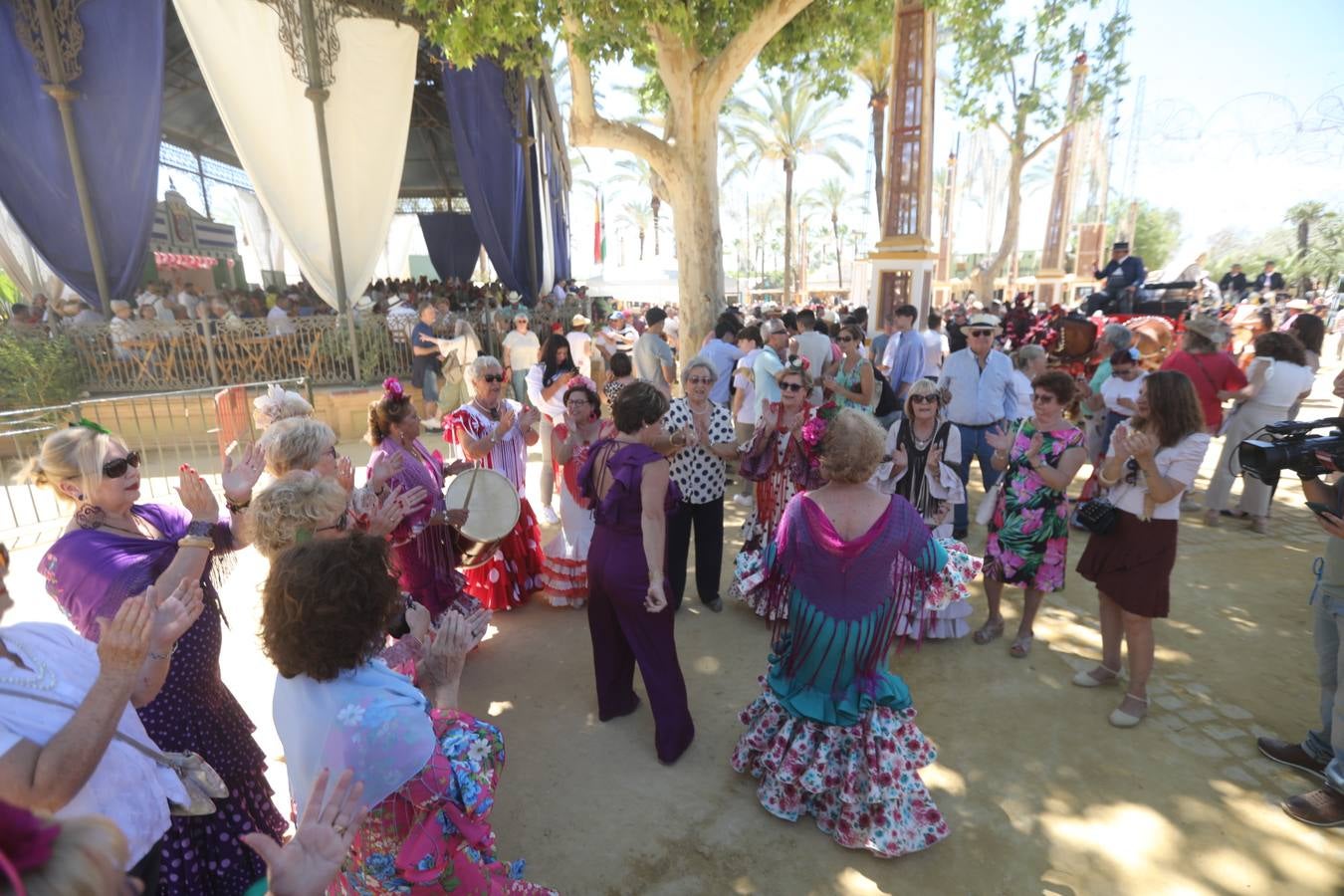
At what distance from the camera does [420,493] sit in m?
3.11

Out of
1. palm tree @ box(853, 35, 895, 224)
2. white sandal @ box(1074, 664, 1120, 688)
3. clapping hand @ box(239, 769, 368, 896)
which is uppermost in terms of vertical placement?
palm tree @ box(853, 35, 895, 224)

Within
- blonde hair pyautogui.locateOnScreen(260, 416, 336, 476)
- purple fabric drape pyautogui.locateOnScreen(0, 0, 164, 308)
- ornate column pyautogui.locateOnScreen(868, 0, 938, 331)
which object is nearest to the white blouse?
blonde hair pyautogui.locateOnScreen(260, 416, 336, 476)

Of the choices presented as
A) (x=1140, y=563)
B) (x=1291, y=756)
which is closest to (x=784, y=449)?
(x=1140, y=563)

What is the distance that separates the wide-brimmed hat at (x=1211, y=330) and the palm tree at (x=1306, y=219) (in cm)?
4129

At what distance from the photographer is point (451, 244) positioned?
2191 centimetres

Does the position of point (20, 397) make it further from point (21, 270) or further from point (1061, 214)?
point (1061, 214)

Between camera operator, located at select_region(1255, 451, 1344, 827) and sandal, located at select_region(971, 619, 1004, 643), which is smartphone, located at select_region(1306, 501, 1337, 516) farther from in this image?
sandal, located at select_region(971, 619, 1004, 643)

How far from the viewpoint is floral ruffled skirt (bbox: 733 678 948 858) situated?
268cm

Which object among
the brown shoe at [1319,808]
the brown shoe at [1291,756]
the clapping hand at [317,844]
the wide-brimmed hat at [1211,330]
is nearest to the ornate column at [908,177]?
the wide-brimmed hat at [1211,330]

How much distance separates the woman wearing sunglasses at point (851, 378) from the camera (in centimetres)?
638

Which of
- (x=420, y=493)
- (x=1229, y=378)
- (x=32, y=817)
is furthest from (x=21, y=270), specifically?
(x=1229, y=378)

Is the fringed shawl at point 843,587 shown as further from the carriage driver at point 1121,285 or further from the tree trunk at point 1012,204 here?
the tree trunk at point 1012,204

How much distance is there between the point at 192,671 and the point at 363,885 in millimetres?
942

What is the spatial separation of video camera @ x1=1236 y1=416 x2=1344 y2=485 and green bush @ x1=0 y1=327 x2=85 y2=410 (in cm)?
1245
